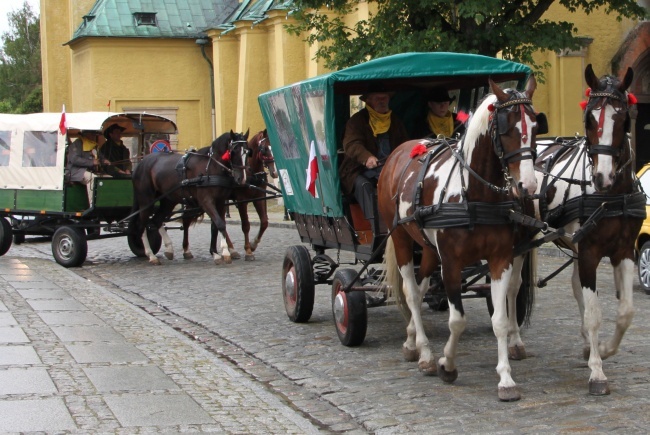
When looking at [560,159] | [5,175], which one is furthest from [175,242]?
[560,159]

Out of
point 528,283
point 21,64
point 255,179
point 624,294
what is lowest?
point 528,283

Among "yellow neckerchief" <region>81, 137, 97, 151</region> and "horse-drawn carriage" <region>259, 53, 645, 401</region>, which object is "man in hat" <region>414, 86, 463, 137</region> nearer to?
"horse-drawn carriage" <region>259, 53, 645, 401</region>

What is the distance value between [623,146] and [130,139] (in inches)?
572

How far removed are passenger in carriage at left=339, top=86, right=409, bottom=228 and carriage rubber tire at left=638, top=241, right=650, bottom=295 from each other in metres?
4.27

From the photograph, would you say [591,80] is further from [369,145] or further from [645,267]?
[645,267]

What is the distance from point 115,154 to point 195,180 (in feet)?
7.64

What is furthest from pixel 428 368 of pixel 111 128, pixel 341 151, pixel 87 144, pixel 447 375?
pixel 111 128

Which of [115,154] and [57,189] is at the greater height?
[115,154]

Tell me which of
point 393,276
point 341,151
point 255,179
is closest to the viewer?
point 393,276

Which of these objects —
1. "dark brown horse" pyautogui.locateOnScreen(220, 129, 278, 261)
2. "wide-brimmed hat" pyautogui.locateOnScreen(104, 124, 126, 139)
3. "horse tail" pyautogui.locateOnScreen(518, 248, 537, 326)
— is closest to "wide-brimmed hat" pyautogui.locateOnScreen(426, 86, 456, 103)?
"horse tail" pyautogui.locateOnScreen(518, 248, 537, 326)

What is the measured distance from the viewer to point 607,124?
7.00 metres

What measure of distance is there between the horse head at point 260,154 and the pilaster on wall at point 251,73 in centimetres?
1930

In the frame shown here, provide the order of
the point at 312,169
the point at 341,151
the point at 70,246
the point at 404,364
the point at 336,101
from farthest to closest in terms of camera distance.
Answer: the point at 70,246 → the point at 336,101 → the point at 312,169 → the point at 341,151 → the point at 404,364

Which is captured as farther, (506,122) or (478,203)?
(478,203)
